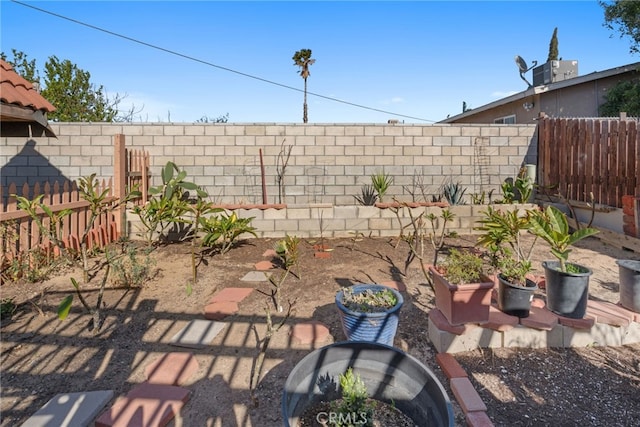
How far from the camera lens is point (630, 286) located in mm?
2557

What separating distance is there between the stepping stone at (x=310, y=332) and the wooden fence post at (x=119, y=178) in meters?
3.84

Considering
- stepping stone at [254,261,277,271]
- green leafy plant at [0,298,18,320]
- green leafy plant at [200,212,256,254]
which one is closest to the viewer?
green leafy plant at [0,298,18,320]

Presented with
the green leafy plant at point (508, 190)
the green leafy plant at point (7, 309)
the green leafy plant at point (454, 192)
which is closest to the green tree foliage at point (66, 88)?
the green leafy plant at point (7, 309)

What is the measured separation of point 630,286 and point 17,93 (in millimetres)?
5005

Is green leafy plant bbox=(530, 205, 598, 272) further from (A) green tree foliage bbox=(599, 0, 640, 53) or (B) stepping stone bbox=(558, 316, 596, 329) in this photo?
(A) green tree foliage bbox=(599, 0, 640, 53)

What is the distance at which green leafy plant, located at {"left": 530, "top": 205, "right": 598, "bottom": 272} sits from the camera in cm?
241

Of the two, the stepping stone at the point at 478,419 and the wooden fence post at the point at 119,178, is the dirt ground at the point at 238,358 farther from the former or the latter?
the wooden fence post at the point at 119,178

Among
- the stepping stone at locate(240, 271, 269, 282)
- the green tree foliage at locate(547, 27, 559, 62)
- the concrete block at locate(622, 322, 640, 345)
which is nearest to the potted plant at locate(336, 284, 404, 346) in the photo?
the stepping stone at locate(240, 271, 269, 282)

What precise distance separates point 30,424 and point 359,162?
5635 mm

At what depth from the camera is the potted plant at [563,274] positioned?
7.73 feet

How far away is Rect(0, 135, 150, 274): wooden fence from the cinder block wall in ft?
1.99

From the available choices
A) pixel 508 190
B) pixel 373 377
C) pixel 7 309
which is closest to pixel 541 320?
pixel 373 377

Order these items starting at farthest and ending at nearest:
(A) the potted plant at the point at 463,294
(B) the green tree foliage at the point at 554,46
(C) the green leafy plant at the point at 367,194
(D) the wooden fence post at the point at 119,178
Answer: (B) the green tree foliage at the point at 554,46 < (C) the green leafy plant at the point at 367,194 < (D) the wooden fence post at the point at 119,178 < (A) the potted plant at the point at 463,294

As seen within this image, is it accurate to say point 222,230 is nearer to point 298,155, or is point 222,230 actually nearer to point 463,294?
point 298,155
